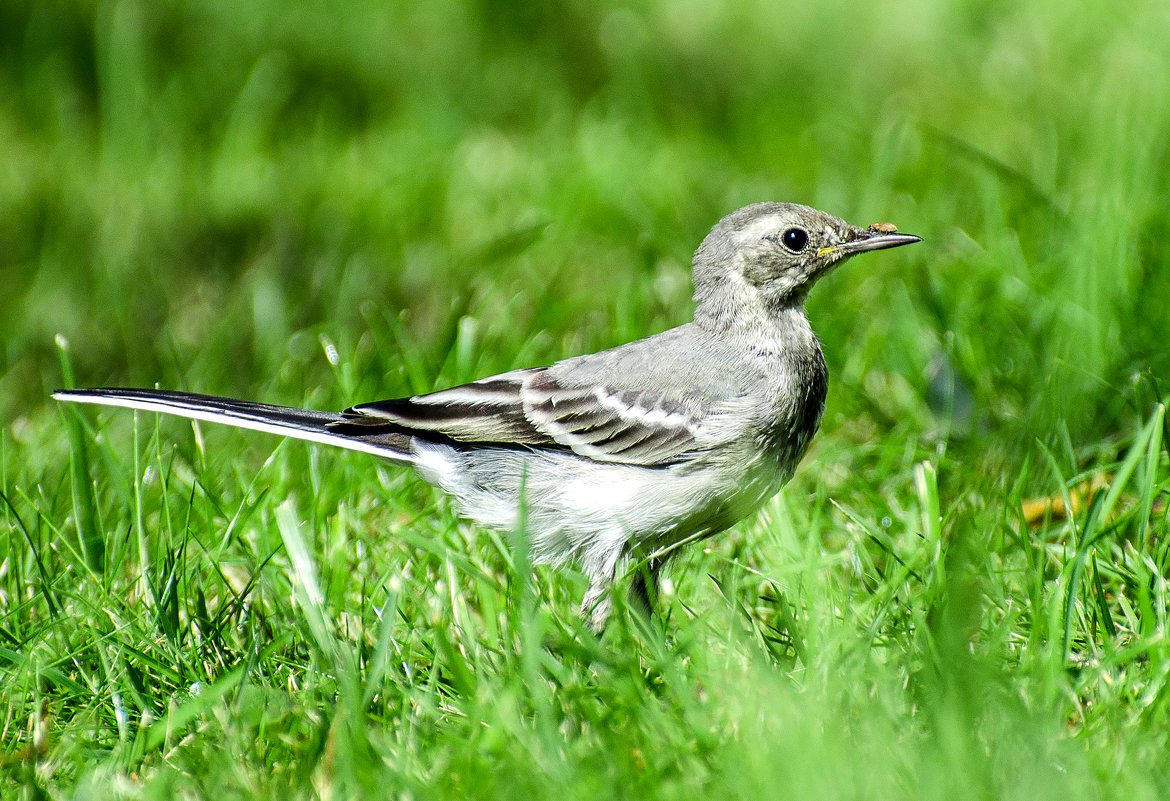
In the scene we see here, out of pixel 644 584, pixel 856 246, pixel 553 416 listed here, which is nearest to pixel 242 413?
pixel 553 416

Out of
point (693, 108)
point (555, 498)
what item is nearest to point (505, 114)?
point (693, 108)

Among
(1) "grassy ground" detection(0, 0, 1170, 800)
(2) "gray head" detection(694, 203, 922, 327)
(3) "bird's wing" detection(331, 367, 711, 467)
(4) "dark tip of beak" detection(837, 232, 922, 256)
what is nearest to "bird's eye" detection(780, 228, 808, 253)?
(2) "gray head" detection(694, 203, 922, 327)

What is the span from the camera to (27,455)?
178 inches

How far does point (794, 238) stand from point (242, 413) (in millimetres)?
2041

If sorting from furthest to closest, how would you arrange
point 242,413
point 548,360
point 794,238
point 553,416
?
point 548,360, point 794,238, point 553,416, point 242,413

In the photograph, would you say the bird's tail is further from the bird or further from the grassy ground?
the grassy ground

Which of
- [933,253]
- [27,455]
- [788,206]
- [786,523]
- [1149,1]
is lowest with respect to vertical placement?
[27,455]

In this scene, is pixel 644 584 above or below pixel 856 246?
below

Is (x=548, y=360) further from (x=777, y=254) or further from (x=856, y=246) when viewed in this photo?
(x=856, y=246)

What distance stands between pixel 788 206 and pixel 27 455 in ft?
10.2

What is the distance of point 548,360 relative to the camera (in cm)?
534

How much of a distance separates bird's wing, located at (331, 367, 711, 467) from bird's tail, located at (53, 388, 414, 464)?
0.21ft

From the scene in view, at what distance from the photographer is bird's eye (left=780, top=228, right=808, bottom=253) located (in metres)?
4.18

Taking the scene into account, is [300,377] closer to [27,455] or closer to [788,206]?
[27,455]
